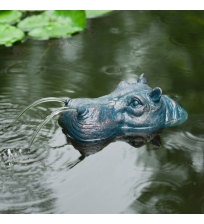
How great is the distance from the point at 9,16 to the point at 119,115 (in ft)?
11.2

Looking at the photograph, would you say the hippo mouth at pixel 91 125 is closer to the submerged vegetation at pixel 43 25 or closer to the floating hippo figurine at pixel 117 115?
the floating hippo figurine at pixel 117 115

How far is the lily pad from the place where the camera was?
747 centimetres

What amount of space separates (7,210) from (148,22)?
14.5 ft

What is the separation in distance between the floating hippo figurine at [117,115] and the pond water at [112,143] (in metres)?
0.13

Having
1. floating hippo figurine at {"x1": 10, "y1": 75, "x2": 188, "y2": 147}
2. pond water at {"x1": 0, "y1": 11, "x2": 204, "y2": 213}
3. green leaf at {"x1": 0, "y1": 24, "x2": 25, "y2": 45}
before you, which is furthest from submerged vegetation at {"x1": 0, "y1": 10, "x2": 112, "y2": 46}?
floating hippo figurine at {"x1": 10, "y1": 75, "x2": 188, "y2": 147}

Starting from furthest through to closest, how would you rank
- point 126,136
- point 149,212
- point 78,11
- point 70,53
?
1. point 78,11
2. point 70,53
3. point 126,136
4. point 149,212

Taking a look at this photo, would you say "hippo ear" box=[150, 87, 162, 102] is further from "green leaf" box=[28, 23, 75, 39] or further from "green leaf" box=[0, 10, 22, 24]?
"green leaf" box=[0, 10, 22, 24]

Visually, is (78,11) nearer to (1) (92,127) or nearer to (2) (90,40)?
(2) (90,40)

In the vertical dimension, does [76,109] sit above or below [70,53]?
above

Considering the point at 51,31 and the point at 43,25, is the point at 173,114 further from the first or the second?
the point at 43,25

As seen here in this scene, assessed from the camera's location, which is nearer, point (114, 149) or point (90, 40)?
point (114, 149)

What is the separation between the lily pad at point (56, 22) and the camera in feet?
24.5

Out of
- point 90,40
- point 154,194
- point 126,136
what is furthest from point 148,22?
point 154,194

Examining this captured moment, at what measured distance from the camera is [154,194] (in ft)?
14.1
